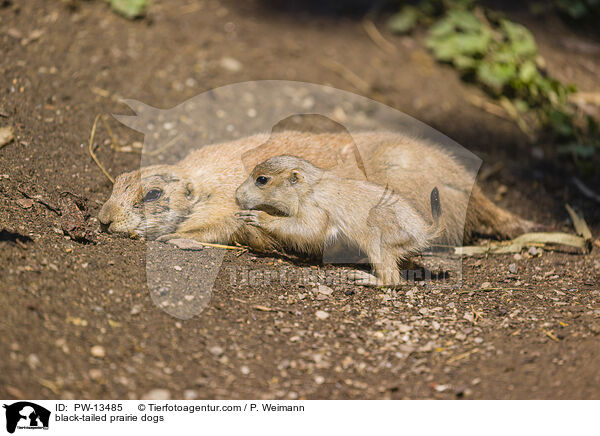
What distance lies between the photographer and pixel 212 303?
3.37m

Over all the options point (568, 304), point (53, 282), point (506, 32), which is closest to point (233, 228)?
point (53, 282)

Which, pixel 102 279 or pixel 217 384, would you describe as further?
pixel 102 279

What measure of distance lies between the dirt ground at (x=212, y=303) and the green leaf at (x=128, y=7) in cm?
48

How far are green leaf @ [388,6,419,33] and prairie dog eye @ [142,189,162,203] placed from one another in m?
4.74

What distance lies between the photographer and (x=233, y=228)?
390 centimetres

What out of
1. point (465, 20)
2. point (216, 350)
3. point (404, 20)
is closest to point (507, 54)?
point (465, 20)

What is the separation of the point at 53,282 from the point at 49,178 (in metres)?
1.13

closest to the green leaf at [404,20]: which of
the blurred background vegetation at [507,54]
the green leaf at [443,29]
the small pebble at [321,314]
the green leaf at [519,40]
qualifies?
the blurred background vegetation at [507,54]

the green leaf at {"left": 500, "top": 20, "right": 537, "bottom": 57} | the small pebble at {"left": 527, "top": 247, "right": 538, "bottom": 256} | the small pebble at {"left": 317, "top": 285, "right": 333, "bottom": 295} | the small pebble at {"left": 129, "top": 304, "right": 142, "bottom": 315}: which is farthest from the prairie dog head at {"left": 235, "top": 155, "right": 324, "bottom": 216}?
the green leaf at {"left": 500, "top": 20, "right": 537, "bottom": 57}

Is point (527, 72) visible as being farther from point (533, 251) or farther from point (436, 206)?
point (436, 206)

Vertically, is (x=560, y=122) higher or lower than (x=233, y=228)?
higher

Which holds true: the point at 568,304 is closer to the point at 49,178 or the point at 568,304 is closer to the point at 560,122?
the point at 560,122

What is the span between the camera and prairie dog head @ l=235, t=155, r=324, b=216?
3.65 m

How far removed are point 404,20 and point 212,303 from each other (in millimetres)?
5360
